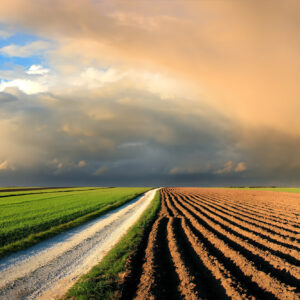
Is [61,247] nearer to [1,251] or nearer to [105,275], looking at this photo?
[1,251]

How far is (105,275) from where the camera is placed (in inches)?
355

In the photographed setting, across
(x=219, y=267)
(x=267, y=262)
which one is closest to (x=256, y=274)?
(x=219, y=267)

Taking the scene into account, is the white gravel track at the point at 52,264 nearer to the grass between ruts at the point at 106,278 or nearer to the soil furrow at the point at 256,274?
the grass between ruts at the point at 106,278

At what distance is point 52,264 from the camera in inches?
409

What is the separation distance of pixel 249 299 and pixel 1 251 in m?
12.1

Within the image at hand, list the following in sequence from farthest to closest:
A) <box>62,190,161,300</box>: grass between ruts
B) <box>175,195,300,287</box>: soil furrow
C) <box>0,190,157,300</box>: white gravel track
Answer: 1. <box>175,195,300,287</box>: soil furrow
2. <box>0,190,157,300</box>: white gravel track
3. <box>62,190,161,300</box>: grass between ruts

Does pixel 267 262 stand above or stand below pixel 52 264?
below

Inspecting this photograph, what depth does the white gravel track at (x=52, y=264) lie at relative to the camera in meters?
7.95

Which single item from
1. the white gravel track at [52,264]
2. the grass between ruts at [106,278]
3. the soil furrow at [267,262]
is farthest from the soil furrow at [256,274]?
the white gravel track at [52,264]

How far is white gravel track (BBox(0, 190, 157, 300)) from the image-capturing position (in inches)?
313

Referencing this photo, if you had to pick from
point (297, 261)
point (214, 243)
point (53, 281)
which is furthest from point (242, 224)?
point (53, 281)

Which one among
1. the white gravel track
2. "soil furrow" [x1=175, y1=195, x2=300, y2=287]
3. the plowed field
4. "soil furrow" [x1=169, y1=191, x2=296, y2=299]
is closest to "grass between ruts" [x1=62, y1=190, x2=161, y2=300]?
the white gravel track

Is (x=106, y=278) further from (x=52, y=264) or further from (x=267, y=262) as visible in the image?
(x=267, y=262)

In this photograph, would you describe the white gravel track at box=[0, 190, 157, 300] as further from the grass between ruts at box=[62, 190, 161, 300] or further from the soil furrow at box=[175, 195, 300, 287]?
the soil furrow at box=[175, 195, 300, 287]
